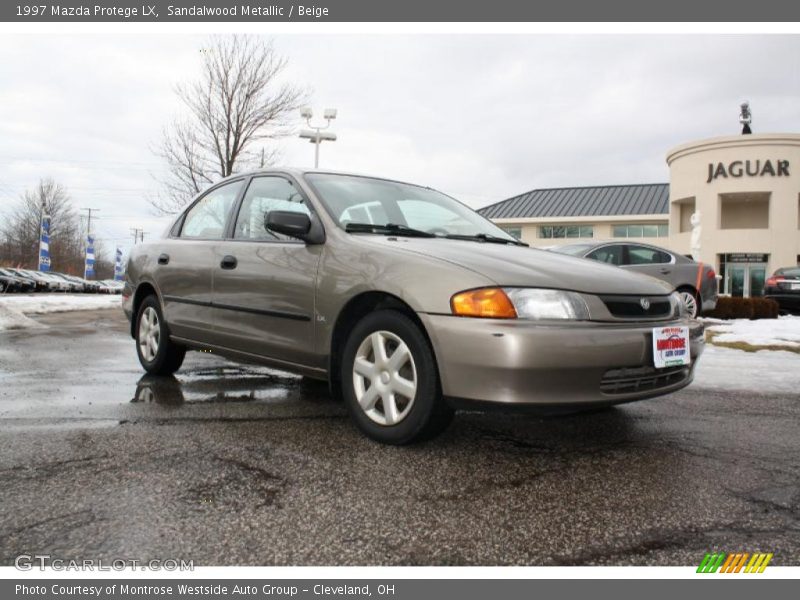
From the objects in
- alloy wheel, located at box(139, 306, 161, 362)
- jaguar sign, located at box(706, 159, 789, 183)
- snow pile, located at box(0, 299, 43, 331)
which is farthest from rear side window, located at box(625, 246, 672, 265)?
jaguar sign, located at box(706, 159, 789, 183)

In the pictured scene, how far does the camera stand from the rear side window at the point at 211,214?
4477 mm

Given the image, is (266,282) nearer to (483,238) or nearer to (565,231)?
(483,238)

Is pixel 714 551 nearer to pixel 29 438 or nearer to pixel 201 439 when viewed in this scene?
Answer: pixel 201 439

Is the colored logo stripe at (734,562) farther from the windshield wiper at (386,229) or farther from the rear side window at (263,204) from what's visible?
the rear side window at (263,204)

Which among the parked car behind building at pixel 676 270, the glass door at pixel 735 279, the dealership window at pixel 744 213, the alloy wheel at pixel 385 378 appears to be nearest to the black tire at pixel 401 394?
the alloy wheel at pixel 385 378

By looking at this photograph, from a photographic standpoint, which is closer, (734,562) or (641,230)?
(734,562)

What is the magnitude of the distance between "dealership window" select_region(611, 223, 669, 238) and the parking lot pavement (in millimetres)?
39340

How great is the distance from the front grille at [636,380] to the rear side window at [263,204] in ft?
6.73

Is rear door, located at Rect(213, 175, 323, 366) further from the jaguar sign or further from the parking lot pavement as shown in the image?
the jaguar sign

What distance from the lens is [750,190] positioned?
102 feet

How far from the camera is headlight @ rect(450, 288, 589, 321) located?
8.94 ft

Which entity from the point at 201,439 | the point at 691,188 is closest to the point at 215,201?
the point at 201,439

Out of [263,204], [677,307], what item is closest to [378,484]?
[677,307]

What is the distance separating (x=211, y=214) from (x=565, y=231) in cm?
4058
